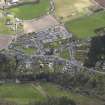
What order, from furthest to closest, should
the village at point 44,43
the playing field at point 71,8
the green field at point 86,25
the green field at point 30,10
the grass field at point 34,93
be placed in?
1. the playing field at point 71,8
2. the green field at point 30,10
3. the green field at point 86,25
4. the village at point 44,43
5. the grass field at point 34,93

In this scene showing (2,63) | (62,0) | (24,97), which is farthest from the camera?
(62,0)

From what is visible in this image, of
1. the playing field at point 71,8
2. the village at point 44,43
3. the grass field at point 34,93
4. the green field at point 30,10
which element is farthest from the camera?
the playing field at point 71,8

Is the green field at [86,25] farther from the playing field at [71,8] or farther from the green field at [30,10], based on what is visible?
the green field at [30,10]

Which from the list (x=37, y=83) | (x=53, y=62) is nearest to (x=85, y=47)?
(x=53, y=62)

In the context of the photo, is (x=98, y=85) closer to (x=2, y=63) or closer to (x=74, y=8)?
(x=2, y=63)

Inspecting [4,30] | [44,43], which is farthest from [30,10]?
[44,43]

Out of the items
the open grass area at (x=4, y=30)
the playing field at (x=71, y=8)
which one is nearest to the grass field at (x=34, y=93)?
the open grass area at (x=4, y=30)

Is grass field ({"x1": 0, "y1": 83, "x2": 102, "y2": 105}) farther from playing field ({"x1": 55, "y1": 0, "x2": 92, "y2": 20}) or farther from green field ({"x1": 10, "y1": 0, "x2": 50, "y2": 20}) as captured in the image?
playing field ({"x1": 55, "y1": 0, "x2": 92, "y2": 20})

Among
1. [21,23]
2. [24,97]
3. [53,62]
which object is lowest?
[24,97]
